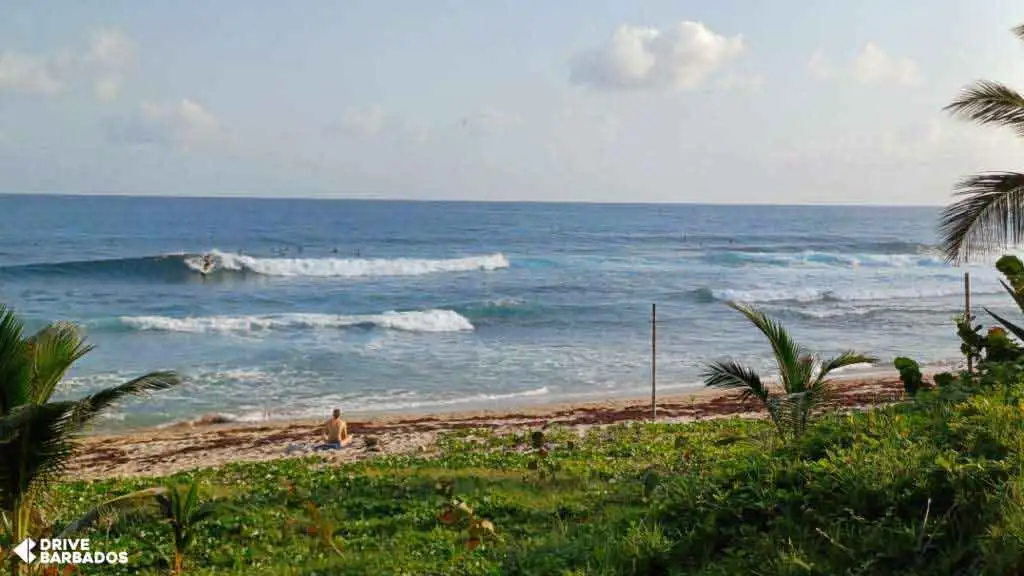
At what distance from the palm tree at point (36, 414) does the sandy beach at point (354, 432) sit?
21.6ft

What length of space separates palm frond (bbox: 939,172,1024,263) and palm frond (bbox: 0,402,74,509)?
7.18 metres

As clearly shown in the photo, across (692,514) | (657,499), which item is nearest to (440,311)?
(657,499)

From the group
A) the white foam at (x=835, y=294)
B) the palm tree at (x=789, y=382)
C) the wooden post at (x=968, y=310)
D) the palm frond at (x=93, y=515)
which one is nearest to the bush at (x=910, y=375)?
the palm tree at (x=789, y=382)

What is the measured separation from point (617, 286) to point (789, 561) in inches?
1398

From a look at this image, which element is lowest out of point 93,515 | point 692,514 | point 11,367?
point 93,515

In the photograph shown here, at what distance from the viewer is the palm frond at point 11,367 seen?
4.96 m

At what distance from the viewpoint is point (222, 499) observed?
8.26 meters

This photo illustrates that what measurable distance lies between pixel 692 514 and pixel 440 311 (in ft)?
81.8

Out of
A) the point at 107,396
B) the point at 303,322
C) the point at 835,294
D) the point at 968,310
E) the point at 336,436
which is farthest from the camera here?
the point at 835,294

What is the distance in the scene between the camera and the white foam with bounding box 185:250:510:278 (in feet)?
143

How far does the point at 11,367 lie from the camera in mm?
4969

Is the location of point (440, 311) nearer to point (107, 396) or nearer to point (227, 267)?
point (227, 267)

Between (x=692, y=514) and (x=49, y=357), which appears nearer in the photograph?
(x=692, y=514)

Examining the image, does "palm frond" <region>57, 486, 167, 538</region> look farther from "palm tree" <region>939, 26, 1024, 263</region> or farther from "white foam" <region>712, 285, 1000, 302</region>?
"white foam" <region>712, 285, 1000, 302</region>
